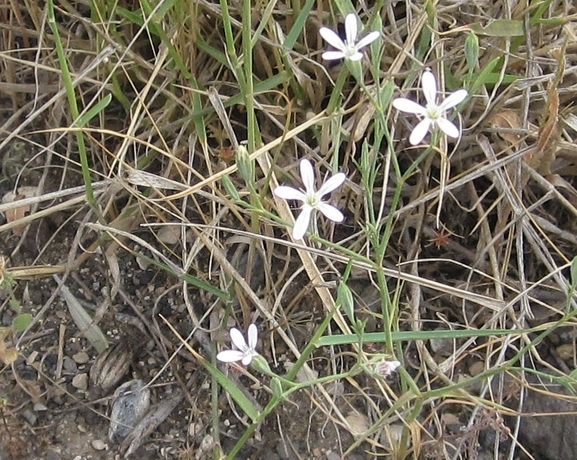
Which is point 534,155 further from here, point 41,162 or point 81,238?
point 41,162

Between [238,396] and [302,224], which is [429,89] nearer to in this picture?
[302,224]

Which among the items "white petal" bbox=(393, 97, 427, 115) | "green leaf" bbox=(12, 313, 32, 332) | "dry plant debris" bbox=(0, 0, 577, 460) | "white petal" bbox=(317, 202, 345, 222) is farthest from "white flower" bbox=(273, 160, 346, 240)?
"green leaf" bbox=(12, 313, 32, 332)

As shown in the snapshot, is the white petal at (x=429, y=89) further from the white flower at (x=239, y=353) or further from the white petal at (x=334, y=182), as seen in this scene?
the white flower at (x=239, y=353)

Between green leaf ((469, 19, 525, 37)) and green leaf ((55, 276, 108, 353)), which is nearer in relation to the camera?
green leaf ((469, 19, 525, 37))

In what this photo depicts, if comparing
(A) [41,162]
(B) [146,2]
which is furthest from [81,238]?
(B) [146,2]

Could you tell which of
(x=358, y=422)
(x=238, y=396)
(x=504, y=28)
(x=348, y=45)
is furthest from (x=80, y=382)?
(x=504, y=28)

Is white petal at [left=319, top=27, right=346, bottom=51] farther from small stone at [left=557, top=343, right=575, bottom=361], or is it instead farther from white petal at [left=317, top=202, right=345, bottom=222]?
small stone at [left=557, top=343, right=575, bottom=361]
